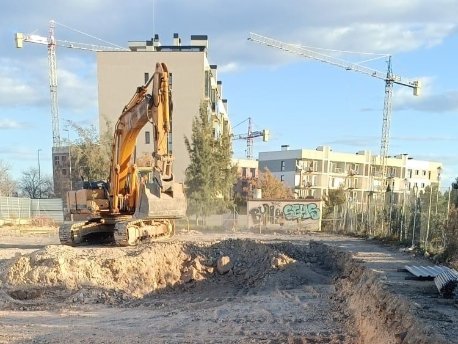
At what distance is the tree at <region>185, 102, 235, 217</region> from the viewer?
37.8 meters

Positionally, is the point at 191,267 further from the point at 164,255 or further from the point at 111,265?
the point at 111,265

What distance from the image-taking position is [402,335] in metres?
7.35

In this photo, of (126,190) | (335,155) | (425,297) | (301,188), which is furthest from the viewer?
(335,155)

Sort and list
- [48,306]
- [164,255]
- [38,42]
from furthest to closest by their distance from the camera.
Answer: [38,42], [164,255], [48,306]

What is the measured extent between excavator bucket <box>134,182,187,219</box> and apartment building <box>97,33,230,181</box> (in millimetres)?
34904

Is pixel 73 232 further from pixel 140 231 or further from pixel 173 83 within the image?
pixel 173 83

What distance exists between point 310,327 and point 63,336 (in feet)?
15.9

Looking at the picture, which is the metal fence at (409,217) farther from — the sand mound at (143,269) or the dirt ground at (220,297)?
the sand mound at (143,269)

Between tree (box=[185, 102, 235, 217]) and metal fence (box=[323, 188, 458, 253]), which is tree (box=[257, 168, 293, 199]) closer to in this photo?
tree (box=[185, 102, 235, 217])

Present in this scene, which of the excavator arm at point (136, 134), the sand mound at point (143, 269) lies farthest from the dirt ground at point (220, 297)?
the excavator arm at point (136, 134)

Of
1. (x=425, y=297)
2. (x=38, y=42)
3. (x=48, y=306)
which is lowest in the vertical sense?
(x=48, y=306)

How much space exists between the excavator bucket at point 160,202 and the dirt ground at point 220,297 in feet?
3.75

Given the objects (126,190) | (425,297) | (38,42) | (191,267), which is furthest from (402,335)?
(38,42)

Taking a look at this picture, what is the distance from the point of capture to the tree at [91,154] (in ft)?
143
